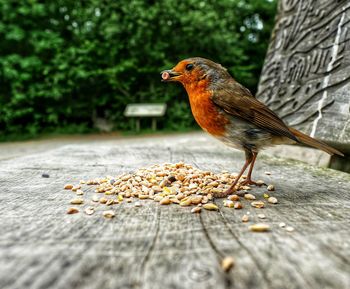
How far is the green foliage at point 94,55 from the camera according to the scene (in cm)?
1064

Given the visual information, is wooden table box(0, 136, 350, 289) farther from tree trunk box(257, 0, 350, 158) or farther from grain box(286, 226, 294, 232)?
tree trunk box(257, 0, 350, 158)

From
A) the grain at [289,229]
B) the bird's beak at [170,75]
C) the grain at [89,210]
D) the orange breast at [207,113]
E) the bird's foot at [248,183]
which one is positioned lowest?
the bird's foot at [248,183]

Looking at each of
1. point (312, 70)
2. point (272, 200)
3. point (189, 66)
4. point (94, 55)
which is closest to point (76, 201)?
point (272, 200)

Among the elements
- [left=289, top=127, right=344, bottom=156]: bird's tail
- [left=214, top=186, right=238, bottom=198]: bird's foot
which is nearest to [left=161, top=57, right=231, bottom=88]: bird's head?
[left=289, top=127, right=344, bottom=156]: bird's tail

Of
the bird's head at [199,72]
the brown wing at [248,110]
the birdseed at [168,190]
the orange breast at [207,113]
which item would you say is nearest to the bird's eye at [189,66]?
the bird's head at [199,72]

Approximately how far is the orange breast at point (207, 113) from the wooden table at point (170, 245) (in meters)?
0.48

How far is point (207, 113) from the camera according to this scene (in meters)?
1.76

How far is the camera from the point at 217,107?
5.74 feet

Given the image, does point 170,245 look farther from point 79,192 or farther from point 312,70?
point 312,70

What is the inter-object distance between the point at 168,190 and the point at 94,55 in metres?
11.0

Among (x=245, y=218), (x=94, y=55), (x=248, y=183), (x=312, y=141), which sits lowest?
(x=248, y=183)

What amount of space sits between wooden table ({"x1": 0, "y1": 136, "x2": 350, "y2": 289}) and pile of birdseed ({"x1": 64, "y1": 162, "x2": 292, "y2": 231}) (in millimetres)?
46

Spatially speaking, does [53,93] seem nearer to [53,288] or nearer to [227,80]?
[227,80]

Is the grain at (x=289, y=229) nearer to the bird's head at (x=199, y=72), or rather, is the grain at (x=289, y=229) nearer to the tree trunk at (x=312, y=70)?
the bird's head at (x=199, y=72)
